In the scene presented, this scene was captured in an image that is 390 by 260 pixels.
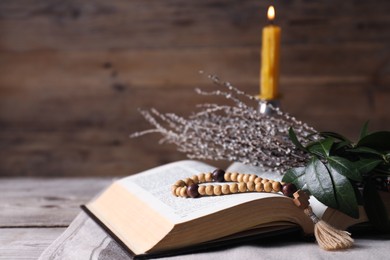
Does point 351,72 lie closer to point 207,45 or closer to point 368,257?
point 207,45

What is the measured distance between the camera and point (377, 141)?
0.89 meters

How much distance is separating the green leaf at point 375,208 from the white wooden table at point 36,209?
0.52 m

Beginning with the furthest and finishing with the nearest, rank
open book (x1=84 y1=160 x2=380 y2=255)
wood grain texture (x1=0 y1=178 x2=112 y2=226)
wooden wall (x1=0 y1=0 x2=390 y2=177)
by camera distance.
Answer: wooden wall (x1=0 y1=0 x2=390 y2=177), wood grain texture (x1=0 y1=178 x2=112 y2=226), open book (x1=84 y1=160 x2=380 y2=255)

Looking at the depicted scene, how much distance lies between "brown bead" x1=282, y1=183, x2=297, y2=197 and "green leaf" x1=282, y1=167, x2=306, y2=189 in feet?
0.06

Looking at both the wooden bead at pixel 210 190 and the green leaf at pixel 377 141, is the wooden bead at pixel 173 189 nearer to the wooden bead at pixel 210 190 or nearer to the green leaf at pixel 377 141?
the wooden bead at pixel 210 190

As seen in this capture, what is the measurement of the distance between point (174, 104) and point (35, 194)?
0.72 m

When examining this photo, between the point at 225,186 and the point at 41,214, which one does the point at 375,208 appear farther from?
the point at 41,214

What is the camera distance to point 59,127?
6.46 ft

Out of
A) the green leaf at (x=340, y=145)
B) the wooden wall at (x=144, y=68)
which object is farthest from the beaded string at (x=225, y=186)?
the wooden wall at (x=144, y=68)

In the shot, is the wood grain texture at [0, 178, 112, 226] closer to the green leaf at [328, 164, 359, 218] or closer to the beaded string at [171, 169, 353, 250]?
the beaded string at [171, 169, 353, 250]

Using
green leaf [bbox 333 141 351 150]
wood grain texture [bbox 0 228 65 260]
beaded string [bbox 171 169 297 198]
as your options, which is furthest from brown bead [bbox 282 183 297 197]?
wood grain texture [bbox 0 228 65 260]

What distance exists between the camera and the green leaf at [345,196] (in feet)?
2.61

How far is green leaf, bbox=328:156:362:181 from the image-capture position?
80 cm

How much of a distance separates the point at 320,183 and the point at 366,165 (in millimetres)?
82
